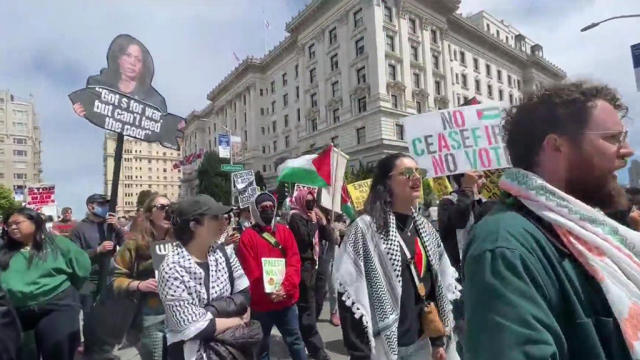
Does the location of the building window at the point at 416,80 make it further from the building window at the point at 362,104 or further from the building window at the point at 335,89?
the building window at the point at 335,89

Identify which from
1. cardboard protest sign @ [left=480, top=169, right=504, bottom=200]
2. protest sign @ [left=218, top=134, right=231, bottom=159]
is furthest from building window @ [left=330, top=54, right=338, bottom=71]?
cardboard protest sign @ [left=480, top=169, right=504, bottom=200]

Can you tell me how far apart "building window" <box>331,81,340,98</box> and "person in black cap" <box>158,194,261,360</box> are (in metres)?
41.6

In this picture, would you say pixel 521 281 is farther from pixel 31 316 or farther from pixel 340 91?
pixel 340 91

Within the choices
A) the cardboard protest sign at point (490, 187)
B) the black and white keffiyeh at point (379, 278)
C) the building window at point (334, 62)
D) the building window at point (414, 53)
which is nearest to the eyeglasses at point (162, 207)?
the black and white keffiyeh at point (379, 278)

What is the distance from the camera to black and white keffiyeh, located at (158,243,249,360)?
7.86 feet

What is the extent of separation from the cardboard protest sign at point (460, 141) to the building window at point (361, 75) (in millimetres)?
36298

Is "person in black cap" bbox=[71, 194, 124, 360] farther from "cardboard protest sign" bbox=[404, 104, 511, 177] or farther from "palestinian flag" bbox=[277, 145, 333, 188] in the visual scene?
"cardboard protest sign" bbox=[404, 104, 511, 177]

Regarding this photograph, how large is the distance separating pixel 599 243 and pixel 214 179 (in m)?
57.0

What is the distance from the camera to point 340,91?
141 feet

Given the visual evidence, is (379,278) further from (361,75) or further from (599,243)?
(361,75)

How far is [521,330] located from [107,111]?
4.75 metres

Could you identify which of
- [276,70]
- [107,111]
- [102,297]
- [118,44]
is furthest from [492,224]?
[276,70]

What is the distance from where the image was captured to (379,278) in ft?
8.68

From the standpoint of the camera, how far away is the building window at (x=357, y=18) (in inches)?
1566
